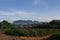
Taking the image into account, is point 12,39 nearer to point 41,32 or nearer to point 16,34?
point 16,34

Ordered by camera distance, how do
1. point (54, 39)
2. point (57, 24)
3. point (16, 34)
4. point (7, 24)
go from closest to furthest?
point (54, 39)
point (16, 34)
point (7, 24)
point (57, 24)

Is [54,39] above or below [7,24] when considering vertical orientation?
below

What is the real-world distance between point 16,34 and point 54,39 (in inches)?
156

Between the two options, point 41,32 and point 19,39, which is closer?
point 19,39

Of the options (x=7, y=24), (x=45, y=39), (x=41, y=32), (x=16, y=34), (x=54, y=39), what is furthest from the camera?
(x=7, y=24)

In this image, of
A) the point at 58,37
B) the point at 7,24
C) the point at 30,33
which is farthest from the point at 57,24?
the point at 58,37

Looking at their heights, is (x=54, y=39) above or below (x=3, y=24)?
below

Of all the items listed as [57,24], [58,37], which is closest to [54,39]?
[58,37]

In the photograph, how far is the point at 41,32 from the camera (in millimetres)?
Result: 17047

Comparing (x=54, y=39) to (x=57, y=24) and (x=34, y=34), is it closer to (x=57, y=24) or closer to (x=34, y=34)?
(x=34, y=34)

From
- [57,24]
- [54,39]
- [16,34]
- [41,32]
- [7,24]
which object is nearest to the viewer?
[54,39]

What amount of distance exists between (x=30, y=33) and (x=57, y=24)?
9141 millimetres

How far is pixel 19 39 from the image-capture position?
45.3 ft

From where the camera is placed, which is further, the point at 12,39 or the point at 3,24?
the point at 3,24
